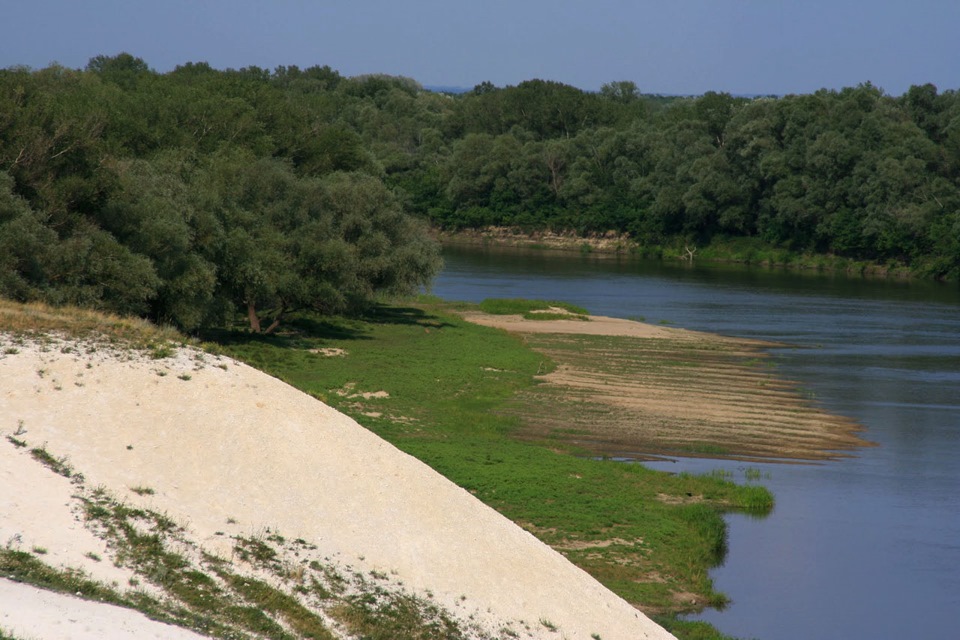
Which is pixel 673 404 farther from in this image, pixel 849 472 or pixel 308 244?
pixel 308 244

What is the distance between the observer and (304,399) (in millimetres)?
23219

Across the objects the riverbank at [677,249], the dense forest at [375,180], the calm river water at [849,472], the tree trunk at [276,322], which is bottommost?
the calm river water at [849,472]

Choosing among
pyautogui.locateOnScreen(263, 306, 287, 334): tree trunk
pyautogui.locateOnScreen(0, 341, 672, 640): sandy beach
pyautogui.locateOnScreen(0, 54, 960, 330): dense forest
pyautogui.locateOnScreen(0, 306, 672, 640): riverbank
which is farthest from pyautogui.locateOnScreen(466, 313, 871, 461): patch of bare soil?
pyautogui.locateOnScreen(0, 306, 672, 640): riverbank

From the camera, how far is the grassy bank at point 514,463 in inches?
974

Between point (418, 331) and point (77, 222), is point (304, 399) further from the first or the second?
point (418, 331)

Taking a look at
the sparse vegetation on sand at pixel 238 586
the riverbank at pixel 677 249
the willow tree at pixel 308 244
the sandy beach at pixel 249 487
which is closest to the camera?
the sparse vegetation on sand at pixel 238 586

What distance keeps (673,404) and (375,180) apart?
770 inches

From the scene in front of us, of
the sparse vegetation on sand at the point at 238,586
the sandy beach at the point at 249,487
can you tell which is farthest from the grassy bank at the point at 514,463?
the sparse vegetation on sand at the point at 238,586

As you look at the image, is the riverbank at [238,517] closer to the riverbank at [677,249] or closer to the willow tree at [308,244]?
the willow tree at [308,244]

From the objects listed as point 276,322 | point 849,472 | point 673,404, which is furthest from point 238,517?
point 276,322

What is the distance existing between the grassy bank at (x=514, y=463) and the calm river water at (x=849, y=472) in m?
1.16

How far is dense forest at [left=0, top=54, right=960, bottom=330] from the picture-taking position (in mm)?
37094

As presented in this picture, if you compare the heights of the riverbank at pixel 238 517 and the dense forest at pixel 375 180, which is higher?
the dense forest at pixel 375 180

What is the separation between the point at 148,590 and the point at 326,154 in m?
58.8
